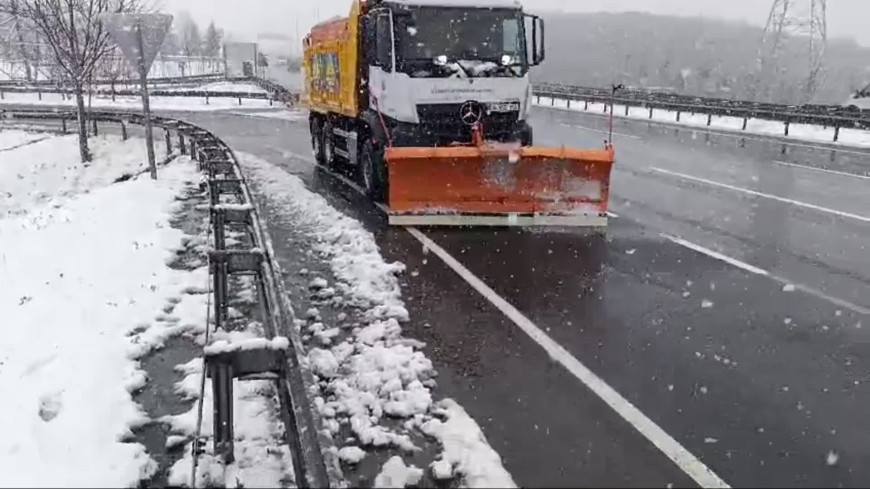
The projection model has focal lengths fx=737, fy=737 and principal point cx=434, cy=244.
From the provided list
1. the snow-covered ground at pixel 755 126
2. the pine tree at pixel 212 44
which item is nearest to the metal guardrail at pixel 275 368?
the snow-covered ground at pixel 755 126

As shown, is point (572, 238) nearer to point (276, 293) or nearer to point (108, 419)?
point (276, 293)

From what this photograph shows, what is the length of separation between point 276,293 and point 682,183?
11.5 meters

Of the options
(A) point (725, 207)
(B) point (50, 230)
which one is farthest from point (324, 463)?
(A) point (725, 207)

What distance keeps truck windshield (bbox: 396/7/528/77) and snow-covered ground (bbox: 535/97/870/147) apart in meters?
16.7

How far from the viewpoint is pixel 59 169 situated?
24375 millimetres

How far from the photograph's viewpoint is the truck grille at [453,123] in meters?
11.3

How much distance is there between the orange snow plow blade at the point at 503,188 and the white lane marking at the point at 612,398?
8.87 feet

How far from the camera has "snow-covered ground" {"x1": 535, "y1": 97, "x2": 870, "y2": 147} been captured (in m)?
24.9

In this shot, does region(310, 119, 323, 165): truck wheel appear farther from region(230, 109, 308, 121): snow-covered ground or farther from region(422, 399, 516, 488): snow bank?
region(230, 109, 308, 121): snow-covered ground

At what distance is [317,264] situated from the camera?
28.2ft

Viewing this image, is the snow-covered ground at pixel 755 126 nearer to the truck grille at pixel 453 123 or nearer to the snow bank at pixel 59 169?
the truck grille at pixel 453 123

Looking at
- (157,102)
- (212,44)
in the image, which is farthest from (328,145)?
(212,44)

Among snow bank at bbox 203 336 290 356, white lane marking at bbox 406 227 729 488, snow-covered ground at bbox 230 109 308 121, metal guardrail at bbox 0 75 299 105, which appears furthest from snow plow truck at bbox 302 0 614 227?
metal guardrail at bbox 0 75 299 105

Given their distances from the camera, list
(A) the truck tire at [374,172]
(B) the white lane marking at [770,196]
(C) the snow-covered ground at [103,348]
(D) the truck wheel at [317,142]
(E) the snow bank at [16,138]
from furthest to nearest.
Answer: (E) the snow bank at [16,138] < (D) the truck wheel at [317,142] < (A) the truck tire at [374,172] < (B) the white lane marking at [770,196] < (C) the snow-covered ground at [103,348]
